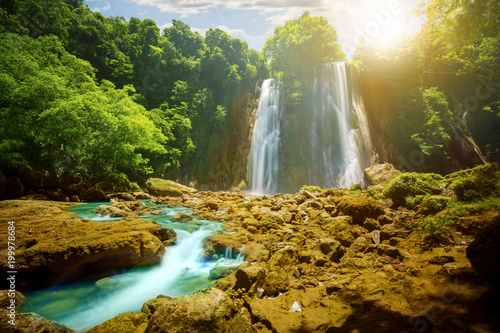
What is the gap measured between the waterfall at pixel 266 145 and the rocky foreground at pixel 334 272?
1335 cm

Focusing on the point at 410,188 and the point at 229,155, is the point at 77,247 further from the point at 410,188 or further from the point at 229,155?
the point at 229,155

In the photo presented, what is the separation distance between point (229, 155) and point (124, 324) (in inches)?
775

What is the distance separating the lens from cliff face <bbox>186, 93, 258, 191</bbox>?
20.7 metres

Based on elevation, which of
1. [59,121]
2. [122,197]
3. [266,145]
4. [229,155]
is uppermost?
[266,145]

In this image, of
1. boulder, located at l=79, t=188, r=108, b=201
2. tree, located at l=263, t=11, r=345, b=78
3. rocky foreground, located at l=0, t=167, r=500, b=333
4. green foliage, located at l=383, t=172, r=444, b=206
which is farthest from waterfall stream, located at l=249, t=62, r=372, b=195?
rocky foreground, located at l=0, t=167, r=500, b=333

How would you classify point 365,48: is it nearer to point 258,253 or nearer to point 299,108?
point 299,108

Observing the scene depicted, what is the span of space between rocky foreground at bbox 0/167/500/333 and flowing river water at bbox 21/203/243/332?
359 mm

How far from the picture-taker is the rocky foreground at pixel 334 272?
1.97m

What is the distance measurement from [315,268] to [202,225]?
466 cm

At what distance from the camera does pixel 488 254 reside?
212 cm

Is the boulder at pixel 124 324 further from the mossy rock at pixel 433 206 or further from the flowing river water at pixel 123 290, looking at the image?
the mossy rock at pixel 433 206

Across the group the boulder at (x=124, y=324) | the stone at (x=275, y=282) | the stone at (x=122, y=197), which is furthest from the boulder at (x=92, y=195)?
the stone at (x=275, y=282)

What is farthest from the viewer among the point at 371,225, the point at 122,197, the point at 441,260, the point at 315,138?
the point at 315,138

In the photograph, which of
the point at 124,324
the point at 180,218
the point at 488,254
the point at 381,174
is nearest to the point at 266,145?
the point at 381,174
